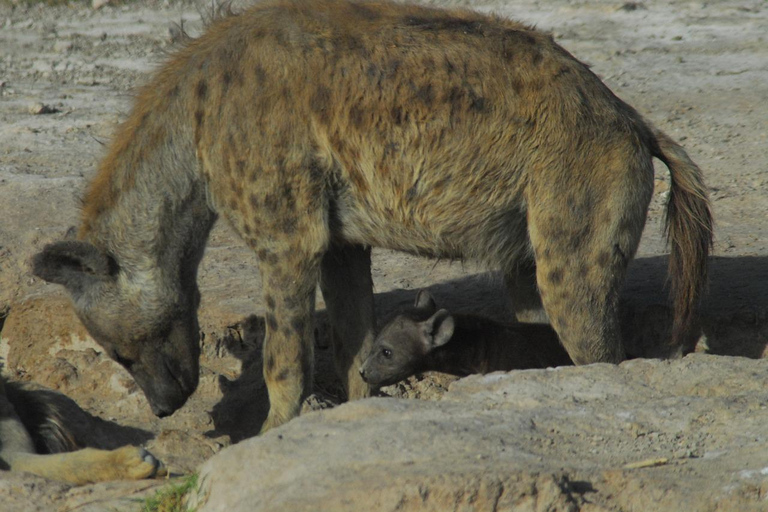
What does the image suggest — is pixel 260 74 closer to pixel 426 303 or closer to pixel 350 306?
pixel 350 306

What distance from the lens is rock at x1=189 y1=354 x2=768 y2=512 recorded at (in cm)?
248

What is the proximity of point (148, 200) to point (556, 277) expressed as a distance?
5.21ft

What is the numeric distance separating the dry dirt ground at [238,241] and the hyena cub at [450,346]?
0.28m

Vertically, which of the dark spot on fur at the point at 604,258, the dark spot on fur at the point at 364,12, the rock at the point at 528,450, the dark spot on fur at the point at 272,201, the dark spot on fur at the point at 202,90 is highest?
the dark spot on fur at the point at 364,12

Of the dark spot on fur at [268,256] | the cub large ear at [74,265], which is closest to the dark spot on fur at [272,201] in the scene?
the dark spot on fur at [268,256]

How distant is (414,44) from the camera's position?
389 centimetres

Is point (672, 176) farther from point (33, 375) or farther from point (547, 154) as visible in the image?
point (33, 375)

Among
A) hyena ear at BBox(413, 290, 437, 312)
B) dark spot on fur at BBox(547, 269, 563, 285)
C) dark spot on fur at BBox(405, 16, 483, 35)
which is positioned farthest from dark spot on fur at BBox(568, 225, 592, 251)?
hyena ear at BBox(413, 290, 437, 312)

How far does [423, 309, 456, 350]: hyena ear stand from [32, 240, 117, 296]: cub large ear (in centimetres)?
144

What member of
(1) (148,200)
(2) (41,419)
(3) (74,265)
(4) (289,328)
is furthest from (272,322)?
(2) (41,419)

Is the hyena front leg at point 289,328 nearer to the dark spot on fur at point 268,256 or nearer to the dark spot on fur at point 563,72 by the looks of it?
the dark spot on fur at point 268,256

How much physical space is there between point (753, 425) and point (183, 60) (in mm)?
2485

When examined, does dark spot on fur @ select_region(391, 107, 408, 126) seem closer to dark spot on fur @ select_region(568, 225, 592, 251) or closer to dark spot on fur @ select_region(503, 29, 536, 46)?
dark spot on fur @ select_region(503, 29, 536, 46)

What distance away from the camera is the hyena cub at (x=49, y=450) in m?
3.44
